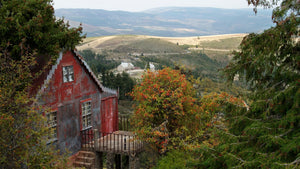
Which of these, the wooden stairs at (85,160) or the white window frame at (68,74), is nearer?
the white window frame at (68,74)

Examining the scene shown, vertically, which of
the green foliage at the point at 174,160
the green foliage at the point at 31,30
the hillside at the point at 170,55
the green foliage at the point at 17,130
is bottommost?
the hillside at the point at 170,55

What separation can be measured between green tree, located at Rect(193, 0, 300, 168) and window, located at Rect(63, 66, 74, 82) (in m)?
11.2

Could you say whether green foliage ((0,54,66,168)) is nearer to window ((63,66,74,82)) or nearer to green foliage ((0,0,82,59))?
green foliage ((0,0,82,59))

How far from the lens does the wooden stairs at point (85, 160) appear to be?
21.7 metres

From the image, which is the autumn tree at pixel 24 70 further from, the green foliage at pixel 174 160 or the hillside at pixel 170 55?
the hillside at pixel 170 55

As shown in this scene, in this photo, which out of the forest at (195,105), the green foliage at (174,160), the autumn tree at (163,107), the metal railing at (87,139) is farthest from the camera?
the metal railing at (87,139)

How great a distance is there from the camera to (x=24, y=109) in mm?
14234

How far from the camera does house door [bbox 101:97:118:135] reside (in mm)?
25250

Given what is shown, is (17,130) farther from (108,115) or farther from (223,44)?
(223,44)

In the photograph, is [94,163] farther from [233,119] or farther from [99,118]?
[233,119]

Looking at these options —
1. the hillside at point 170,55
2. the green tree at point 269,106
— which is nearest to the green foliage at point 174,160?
the green tree at point 269,106

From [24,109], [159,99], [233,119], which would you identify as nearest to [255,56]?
[233,119]

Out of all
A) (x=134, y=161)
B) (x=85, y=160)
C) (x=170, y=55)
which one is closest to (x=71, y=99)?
(x=85, y=160)

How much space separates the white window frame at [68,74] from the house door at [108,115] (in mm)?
4101
